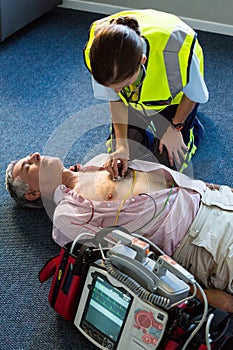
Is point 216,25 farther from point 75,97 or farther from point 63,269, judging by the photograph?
point 63,269

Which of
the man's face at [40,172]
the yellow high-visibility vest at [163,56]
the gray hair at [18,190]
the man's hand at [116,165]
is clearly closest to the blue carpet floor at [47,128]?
the gray hair at [18,190]

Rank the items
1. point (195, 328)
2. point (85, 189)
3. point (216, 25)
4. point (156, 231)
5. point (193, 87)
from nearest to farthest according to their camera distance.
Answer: point (195, 328), point (156, 231), point (85, 189), point (193, 87), point (216, 25)

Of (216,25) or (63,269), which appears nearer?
(63,269)

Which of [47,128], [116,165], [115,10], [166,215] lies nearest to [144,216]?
[166,215]

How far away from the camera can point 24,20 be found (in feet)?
9.21

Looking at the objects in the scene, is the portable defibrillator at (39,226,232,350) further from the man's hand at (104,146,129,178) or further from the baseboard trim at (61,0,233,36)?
the baseboard trim at (61,0,233,36)

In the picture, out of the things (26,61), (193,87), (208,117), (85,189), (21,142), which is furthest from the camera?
(26,61)

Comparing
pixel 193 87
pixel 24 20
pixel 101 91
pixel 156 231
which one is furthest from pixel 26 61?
pixel 156 231

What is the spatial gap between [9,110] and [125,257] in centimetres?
120

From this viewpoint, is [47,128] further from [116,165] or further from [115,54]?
[115,54]

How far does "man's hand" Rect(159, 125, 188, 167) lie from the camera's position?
1.87 metres

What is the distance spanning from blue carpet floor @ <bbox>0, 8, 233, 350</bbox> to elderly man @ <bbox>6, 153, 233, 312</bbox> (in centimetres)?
17

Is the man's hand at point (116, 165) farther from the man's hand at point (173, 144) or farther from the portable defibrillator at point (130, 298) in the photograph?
the portable defibrillator at point (130, 298)

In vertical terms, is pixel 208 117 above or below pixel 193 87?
below
